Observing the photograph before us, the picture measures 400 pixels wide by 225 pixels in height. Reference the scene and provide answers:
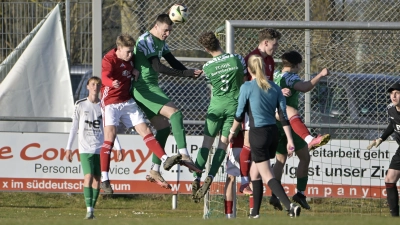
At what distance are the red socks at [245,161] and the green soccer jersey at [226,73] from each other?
2.49ft

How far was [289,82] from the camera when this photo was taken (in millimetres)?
12000

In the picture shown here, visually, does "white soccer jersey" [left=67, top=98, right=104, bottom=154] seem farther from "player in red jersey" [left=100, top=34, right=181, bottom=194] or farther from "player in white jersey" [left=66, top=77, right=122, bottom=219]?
"player in red jersey" [left=100, top=34, right=181, bottom=194]

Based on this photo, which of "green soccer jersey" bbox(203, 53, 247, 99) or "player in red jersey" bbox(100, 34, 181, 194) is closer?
"player in red jersey" bbox(100, 34, 181, 194)

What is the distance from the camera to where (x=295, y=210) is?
32.7 feet

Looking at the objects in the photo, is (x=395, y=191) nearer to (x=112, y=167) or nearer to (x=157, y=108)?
(x=157, y=108)

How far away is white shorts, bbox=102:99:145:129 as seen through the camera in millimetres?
11742

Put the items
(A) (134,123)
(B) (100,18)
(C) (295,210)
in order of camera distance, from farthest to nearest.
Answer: (B) (100,18)
(A) (134,123)
(C) (295,210)

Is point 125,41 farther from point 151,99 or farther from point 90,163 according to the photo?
point 90,163

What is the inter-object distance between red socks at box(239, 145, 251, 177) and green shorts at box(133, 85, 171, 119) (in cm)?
127

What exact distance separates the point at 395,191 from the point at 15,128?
7.41m

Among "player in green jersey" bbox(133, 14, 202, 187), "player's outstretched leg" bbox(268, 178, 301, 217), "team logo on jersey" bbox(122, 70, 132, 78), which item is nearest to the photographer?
"player's outstretched leg" bbox(268, 178, 301, 217)

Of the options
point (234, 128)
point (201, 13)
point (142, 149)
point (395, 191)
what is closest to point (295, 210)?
point (234, 128)

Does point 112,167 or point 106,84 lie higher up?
point 106,84

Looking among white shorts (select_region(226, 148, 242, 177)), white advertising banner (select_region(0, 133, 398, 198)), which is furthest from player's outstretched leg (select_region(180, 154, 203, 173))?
white advertising banner (select_region(0, 133, 398, 198))
